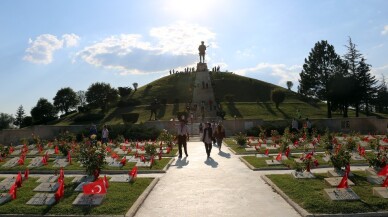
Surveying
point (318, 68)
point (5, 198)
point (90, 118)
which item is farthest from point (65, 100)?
point (5, 198)

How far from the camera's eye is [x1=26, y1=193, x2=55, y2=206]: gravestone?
29.2 feet

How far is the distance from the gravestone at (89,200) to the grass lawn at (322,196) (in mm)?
4816

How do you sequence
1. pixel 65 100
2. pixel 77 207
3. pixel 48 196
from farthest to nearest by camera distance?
pixel 65 100 → pixel 48 196 → pixel 77 207

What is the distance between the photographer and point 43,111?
8431cm

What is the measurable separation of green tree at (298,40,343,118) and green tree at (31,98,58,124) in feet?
183

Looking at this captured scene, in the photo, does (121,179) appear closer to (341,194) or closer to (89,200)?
(89,200)

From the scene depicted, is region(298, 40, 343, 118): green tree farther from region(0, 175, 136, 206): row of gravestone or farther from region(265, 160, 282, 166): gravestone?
region(0, 175, 136, 206): row of gravestone

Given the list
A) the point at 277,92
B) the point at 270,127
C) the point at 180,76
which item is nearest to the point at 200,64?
the point at 180,76

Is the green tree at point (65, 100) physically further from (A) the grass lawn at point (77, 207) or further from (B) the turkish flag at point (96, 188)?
(B) the turkish flag at point (96, 188)

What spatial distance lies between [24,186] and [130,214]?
185 inches

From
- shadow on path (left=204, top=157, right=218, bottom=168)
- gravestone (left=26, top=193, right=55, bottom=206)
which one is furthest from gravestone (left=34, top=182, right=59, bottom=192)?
shadow on path (left=204, top=157, right=218, bottom=168)

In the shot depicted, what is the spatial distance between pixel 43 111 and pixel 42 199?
8148 centimetres

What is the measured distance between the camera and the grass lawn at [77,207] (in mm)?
8312

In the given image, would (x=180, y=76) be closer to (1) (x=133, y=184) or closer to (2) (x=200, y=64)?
(2) (x=200, y=64)
